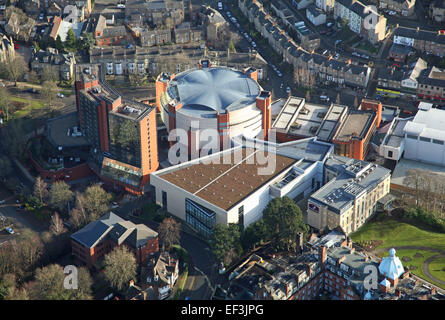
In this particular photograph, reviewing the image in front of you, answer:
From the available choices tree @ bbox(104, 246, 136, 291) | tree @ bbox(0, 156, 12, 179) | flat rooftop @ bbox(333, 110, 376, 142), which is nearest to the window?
tree @ bbox(104, 246, 136, 291)

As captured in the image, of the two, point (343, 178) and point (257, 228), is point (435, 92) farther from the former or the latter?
point (257, 228)

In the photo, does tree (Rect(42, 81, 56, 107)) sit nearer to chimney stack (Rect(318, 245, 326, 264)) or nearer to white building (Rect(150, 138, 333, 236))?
white building (Rect(150, 138, 333, 236))

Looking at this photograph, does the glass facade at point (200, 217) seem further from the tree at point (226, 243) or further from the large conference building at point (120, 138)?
the large conference building at point (120, 138)

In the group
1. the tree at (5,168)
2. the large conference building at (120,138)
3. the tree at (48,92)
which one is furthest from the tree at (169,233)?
the tree at (48,92)

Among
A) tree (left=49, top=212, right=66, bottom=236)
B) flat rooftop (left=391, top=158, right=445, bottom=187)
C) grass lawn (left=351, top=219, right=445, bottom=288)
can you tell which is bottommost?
grass lawn (left=351, top=219, right=445, bottom=288)

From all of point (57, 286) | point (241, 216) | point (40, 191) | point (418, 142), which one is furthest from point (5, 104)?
point (418, 142)

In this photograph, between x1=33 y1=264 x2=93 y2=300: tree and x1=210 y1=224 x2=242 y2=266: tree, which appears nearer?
x1=33 y1=264 x2=93 y2=300: tree

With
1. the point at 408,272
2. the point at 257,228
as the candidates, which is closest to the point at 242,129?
the point at 257,228
